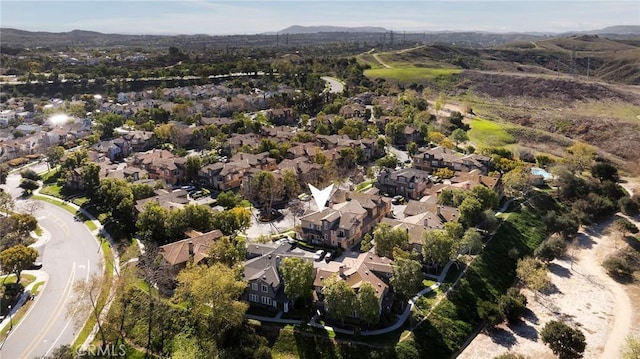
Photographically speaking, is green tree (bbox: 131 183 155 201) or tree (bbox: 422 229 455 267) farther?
green tree (bbox: 131 183 155 201)

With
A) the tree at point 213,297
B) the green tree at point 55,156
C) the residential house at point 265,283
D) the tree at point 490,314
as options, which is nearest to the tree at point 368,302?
the residential house at point 265,283

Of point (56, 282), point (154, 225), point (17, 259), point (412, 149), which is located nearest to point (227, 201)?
point (154, 225)

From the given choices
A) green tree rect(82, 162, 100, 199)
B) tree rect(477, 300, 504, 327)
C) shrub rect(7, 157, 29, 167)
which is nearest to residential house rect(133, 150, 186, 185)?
green tree rect(82, 162, 100, 199)

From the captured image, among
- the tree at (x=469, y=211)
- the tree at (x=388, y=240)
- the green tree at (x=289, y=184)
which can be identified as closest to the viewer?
the tree at (x=388, y=240)

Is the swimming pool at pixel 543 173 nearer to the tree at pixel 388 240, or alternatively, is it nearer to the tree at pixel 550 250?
the tree at pixel 550 250

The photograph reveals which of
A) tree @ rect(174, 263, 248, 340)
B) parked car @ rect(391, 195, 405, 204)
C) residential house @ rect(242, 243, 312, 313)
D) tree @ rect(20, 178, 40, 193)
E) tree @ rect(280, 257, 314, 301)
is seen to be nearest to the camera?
tree @ rect(174, 263, 248, 340)

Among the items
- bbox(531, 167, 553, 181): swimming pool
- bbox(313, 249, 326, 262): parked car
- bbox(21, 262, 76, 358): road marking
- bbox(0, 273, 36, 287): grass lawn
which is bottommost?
bbox(21, 262, 76, 358): road marking

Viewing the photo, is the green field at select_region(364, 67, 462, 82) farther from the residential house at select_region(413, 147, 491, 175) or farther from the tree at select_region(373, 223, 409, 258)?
the tree at select_region(373, 223, 409, 258)

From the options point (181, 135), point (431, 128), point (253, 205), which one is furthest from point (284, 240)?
point (431, 128)
